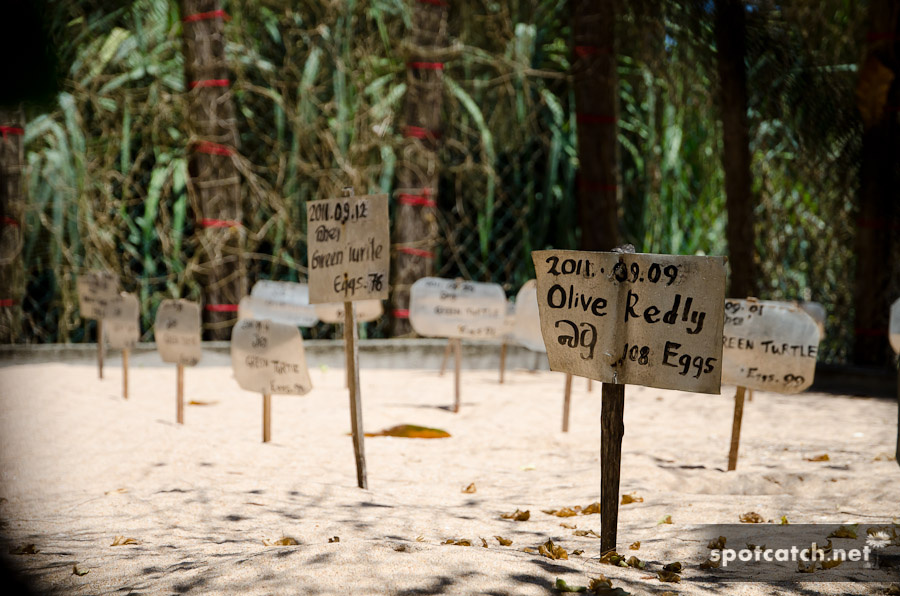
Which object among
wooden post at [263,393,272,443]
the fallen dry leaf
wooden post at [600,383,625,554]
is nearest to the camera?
wooden post at [600,383,625,554]

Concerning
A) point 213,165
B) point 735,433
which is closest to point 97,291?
point 213,165

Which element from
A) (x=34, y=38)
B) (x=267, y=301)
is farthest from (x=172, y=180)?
(x=34, y=38)

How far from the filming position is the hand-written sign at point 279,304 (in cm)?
559

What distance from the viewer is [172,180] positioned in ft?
24.7

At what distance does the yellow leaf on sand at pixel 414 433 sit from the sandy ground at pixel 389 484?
0.21 feet

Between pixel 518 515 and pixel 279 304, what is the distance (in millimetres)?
3343

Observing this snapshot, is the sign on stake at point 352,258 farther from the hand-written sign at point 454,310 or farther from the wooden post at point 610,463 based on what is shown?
the hand-written sign at point 454,310

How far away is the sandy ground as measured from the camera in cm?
181

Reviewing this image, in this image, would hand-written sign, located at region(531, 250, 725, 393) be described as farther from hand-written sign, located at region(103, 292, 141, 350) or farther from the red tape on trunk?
the red tape on trunk

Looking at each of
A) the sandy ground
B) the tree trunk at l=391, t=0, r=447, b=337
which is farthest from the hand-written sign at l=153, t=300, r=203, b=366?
the tree trunk at l=391, t=0, r=447, b=337

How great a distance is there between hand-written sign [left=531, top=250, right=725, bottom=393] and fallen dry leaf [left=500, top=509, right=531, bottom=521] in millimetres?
755

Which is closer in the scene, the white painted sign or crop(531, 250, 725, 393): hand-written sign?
crop(531, 250, 725, 393): hand-written sign

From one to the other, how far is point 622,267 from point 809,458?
2168 mm

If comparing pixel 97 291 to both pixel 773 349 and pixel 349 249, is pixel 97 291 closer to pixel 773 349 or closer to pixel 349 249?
pixel 349 249
